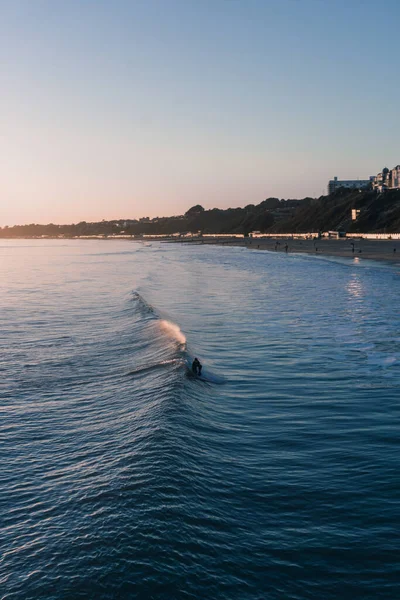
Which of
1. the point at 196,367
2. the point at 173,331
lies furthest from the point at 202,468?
the point at 173,331

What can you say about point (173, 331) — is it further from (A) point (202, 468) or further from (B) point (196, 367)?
(A) point (202, 468)

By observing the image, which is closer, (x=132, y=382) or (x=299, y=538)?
(x=299, y=538)

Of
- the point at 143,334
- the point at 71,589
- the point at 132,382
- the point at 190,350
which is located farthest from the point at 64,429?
the point at 143,334

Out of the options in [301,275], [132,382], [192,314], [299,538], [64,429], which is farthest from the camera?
[301,275]

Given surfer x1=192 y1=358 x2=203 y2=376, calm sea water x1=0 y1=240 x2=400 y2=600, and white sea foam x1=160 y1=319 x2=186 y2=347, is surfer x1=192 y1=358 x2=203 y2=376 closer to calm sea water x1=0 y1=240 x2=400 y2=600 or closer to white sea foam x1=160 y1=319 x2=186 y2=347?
calm sea water x1=0 y1=240 x2=400 y2=600

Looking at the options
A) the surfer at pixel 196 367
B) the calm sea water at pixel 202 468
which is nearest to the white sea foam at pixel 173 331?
the calm sea water at pixel 202 468

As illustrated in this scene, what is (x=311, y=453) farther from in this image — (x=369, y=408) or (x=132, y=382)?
(x=132, y=382)

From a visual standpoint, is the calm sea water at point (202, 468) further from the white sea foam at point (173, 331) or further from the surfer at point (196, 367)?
the surfer at point (196, 367)

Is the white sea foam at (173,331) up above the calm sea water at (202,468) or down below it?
below

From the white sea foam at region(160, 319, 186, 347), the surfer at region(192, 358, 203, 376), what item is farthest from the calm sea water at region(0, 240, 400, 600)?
the surfer at region(192, 358, 203, 376)
